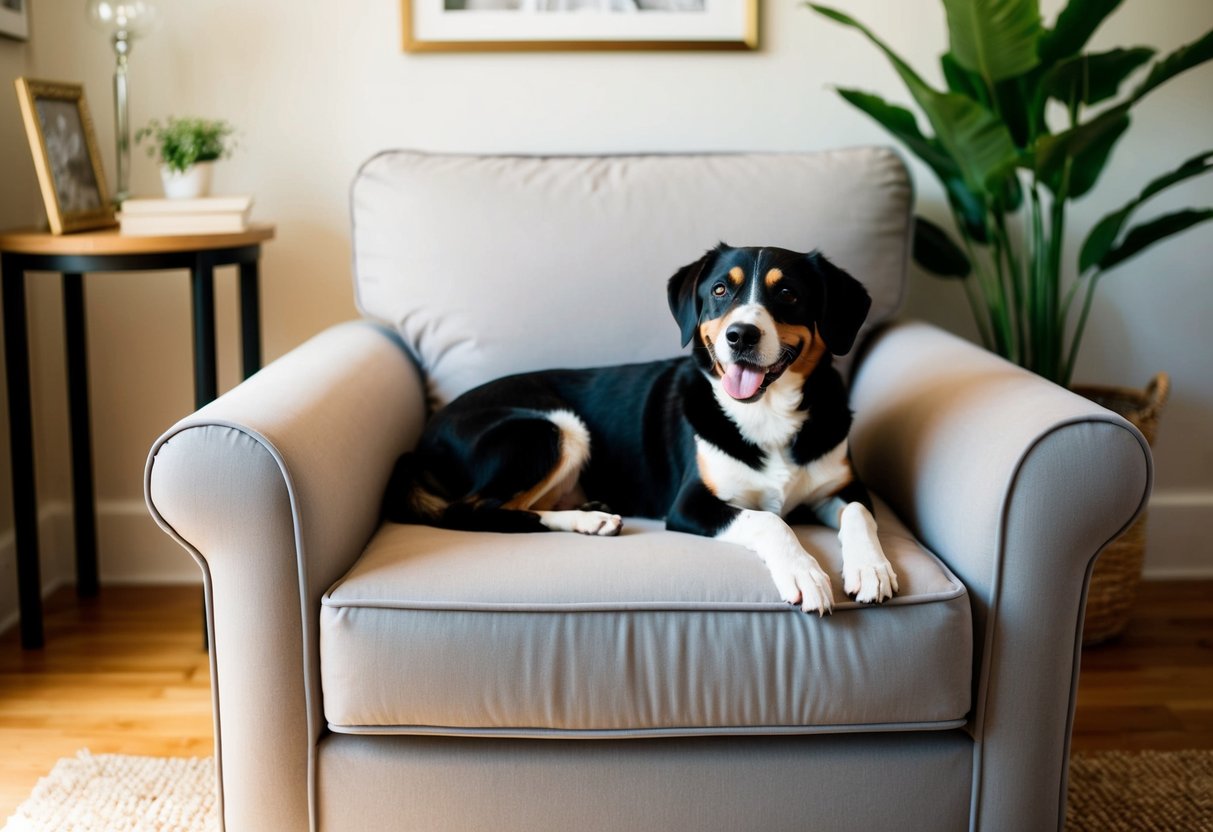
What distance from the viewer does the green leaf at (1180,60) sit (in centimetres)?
216

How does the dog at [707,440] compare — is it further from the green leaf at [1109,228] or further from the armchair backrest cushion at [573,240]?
the green leaf at [1109,228]

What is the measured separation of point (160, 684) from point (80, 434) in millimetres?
718

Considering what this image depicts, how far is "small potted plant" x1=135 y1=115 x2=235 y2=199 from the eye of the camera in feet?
7.95

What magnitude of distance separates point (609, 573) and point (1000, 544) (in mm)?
542

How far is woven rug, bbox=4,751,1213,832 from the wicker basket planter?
0.48 meters

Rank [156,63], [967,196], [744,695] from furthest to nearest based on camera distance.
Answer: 1. [156,63]
2. [967,196]
3. [744,695]

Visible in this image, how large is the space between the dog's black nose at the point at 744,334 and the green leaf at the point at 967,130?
2.60 ft

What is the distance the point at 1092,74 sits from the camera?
228 centimetres

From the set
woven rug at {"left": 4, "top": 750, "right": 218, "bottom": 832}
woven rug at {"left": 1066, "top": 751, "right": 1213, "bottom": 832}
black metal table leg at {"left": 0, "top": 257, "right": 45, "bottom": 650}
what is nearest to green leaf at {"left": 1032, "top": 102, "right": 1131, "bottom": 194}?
woven rug at {"left": 1066, "top": 751, "right": 1213, "bottom": 832}

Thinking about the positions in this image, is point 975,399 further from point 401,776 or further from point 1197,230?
point 1197,230

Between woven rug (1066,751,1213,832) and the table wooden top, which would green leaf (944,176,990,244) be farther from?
the table wooden top

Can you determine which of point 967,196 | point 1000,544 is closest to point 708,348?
point 1000,544

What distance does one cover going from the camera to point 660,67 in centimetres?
273

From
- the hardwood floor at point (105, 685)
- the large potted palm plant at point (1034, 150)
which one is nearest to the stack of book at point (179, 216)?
the hardwood floor at point (105, 685)
